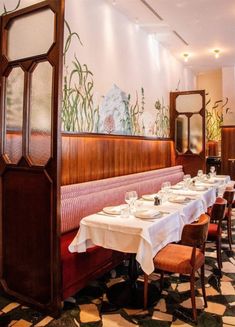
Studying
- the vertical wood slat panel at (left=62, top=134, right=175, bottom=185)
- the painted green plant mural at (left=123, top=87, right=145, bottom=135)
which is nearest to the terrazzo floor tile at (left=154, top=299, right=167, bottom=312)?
the vertical wood slat panel at (left=62, top=134, right=175, bottom=185)

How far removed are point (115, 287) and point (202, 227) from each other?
1234 millimetres

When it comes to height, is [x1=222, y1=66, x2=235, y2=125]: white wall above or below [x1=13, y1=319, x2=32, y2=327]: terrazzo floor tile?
above

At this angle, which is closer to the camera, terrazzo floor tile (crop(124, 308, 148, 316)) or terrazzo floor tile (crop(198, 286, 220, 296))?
terrazzo floor tile (crop(124, 308, 148, 316))

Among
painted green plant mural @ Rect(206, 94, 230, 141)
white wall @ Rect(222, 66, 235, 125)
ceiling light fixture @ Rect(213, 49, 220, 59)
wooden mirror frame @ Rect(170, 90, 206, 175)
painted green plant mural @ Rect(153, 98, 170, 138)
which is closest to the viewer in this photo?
painted green plant mural @ Rect(153, 98, 170, 138)

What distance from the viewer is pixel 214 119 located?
9984 mm

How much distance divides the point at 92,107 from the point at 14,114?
167cm

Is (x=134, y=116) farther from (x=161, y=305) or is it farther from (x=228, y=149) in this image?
(x=228, y=149)

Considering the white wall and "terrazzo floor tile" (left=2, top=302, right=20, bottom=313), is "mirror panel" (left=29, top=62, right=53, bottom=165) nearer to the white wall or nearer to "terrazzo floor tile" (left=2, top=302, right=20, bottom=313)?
"terrazzo floor tile" (left=2, top=302, right=20, bottom=313)

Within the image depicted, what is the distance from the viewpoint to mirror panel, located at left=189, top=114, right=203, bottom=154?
24.2ft

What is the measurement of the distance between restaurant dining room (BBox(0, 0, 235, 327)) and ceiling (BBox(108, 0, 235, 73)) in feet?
0.17

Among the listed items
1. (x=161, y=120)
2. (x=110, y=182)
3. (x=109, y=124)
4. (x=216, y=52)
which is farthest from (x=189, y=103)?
(x=110, y=182)

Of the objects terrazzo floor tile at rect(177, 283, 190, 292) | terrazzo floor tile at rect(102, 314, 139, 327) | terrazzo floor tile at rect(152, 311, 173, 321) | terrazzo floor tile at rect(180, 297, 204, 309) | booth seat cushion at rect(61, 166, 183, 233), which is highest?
booth seat cushion at rect(61, 166, 183, 233)

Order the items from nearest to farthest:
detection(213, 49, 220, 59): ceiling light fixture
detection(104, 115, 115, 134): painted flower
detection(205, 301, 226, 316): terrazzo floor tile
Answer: detection(205, 301, 226, 316): terrazzo floor tile < detection(104, 115, 115, 134): painted flower < detection(213, 49, 220, 59): ceiling light fixture

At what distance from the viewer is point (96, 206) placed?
3.86m
